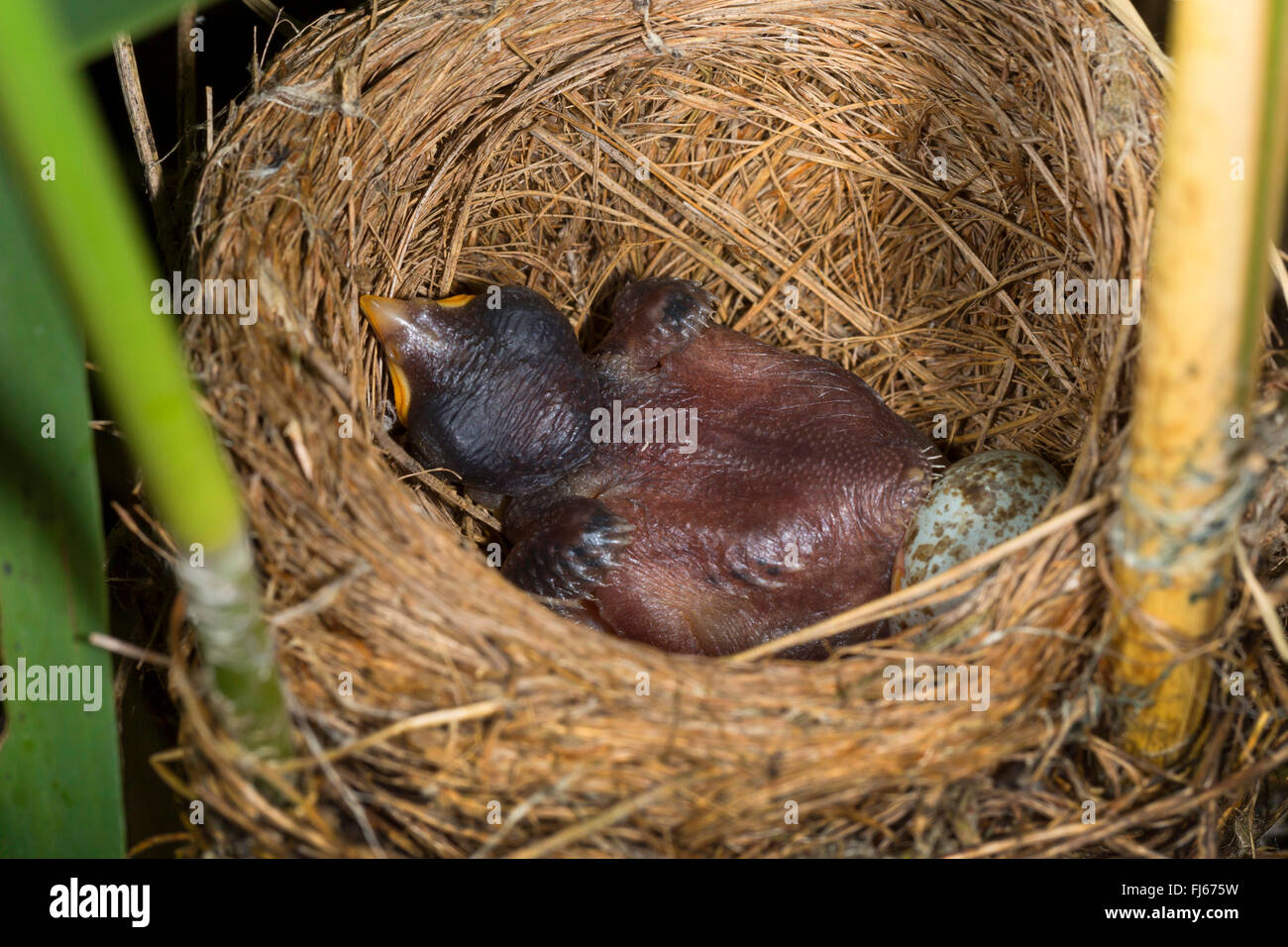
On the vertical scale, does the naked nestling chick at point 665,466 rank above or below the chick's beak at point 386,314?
below

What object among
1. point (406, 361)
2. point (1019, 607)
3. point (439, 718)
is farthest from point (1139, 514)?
point (406, 361)

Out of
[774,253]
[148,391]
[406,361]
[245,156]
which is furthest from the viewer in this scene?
[774,253]

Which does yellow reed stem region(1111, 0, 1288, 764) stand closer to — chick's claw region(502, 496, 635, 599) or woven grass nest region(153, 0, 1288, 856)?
woven grass nest region(153, 0, 1288, 856)

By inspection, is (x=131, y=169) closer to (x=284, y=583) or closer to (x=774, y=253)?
(x=284, y=583)

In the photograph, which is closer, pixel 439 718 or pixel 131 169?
pixel 439 718

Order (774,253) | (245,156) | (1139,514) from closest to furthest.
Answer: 1. (1139,514)
2. (245,156)
3. (774,253)

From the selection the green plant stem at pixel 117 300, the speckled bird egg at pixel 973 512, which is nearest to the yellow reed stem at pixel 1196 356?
the speckled bird egg at pixel 973 512

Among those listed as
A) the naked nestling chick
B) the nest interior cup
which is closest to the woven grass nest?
the nest interior cup

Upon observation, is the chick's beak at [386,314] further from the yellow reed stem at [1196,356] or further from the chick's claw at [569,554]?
the yellow reed stem at [1196,356]
